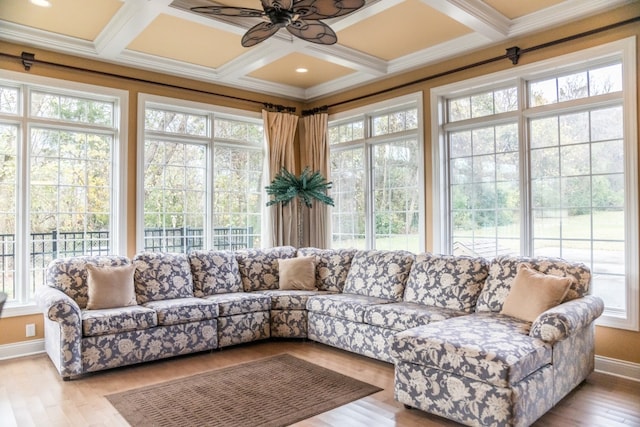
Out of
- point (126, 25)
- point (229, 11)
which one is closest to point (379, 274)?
point (229, 11)

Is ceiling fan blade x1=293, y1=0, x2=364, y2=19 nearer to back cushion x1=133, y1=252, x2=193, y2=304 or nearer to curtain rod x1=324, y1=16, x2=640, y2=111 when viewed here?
curtain rod x1=324, y1=16, x2=640, y2=111

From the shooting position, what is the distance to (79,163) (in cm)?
473

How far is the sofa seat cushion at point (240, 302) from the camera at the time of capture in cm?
446

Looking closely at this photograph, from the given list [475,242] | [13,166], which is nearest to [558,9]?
[475,242]

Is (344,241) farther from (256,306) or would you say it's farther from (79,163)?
(79,163)

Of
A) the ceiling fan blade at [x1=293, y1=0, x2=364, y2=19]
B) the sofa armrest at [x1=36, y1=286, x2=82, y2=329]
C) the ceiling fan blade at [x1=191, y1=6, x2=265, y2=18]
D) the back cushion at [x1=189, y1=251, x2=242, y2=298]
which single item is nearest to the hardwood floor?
the sofa armrest at [x1=36, y1=286, x2=82, y2=329]

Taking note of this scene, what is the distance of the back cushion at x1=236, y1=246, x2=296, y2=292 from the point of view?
5.14 m

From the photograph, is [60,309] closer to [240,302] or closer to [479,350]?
[240,302]

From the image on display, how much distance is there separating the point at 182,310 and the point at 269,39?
2.63 meters

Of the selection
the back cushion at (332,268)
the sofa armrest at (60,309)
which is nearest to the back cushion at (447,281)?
the back cushion at (332,268)

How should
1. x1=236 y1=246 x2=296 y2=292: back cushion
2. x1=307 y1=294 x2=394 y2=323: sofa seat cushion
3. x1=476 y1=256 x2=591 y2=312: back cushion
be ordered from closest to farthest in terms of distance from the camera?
x1=476 y1=256 x2=591 y2=312: back cushion, x1=307 y1=294 x2=394 y2=323: sofa seat cushion, x1=236 y1=246 x2=296 y2=292: back cushion

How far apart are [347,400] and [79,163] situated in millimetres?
3602

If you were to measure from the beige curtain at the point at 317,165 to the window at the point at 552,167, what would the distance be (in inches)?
66.4

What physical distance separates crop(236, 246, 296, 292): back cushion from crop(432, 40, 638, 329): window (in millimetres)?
1921
